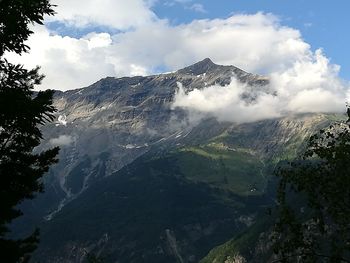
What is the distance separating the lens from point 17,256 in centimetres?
3122

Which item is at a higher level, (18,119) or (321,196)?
(18,119)

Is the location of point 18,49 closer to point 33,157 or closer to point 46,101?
point 46,101

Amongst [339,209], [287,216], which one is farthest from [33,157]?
[339,209]

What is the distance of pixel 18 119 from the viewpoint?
28625mm

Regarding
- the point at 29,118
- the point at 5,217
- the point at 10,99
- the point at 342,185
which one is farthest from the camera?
the point at 5,217

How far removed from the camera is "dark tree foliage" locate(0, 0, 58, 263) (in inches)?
1072

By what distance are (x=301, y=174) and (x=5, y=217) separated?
17103 millimetres

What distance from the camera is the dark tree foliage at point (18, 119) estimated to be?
89.4ft

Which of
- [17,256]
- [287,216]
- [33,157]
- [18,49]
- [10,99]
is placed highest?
[18,49]

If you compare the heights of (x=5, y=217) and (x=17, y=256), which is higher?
(x=5, y=217)

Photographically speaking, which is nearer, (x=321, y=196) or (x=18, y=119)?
(x=321, y=196)

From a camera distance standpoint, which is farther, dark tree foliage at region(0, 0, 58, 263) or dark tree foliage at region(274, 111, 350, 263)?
dark tree foliage at region(0, 0, 58, 263)

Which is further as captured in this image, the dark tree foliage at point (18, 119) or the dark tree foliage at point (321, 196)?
the dark tree foliage at point (18, 119)

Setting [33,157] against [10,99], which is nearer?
[10,99]
